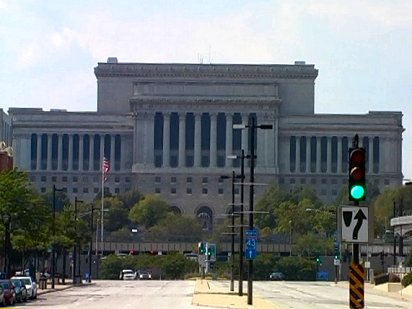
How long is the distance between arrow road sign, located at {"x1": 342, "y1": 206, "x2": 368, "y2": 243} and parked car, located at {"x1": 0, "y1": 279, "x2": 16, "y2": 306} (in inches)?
A: 1519

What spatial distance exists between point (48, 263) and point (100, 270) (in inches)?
357

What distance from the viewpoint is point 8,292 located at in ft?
220

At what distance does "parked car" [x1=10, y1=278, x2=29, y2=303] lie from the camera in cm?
7188

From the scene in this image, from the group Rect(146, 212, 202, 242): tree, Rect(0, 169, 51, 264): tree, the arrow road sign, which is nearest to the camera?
the arrow road sign

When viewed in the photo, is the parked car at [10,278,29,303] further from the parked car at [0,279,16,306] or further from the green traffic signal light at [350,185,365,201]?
the green traffic signal light at [350,185,365,201]

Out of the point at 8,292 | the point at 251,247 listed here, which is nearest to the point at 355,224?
the point at 251,247

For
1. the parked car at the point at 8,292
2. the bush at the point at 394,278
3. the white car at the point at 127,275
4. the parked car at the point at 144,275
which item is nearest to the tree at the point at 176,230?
the parked car at the point at 144,275

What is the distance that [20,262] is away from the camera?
12494cm

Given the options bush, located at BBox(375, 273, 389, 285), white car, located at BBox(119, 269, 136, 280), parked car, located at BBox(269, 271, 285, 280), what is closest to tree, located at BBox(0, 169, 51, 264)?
bush, located at BBox(375, 273, 389, 285)

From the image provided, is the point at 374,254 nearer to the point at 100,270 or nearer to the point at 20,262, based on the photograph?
the point at 100,270

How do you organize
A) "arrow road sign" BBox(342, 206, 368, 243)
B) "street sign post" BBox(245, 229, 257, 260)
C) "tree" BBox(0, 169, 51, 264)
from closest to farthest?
"arrow road sign" BBox(342, 206, 368, 243)
"street sign post" BBox(245, 229, 257, 260)
"tree" BBox(0, 169, 51, 264)

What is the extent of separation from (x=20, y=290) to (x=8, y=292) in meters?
5.27

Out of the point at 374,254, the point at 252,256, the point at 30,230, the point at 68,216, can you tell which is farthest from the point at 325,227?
the point at 252,256

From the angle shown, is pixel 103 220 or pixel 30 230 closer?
pixel 30 230
